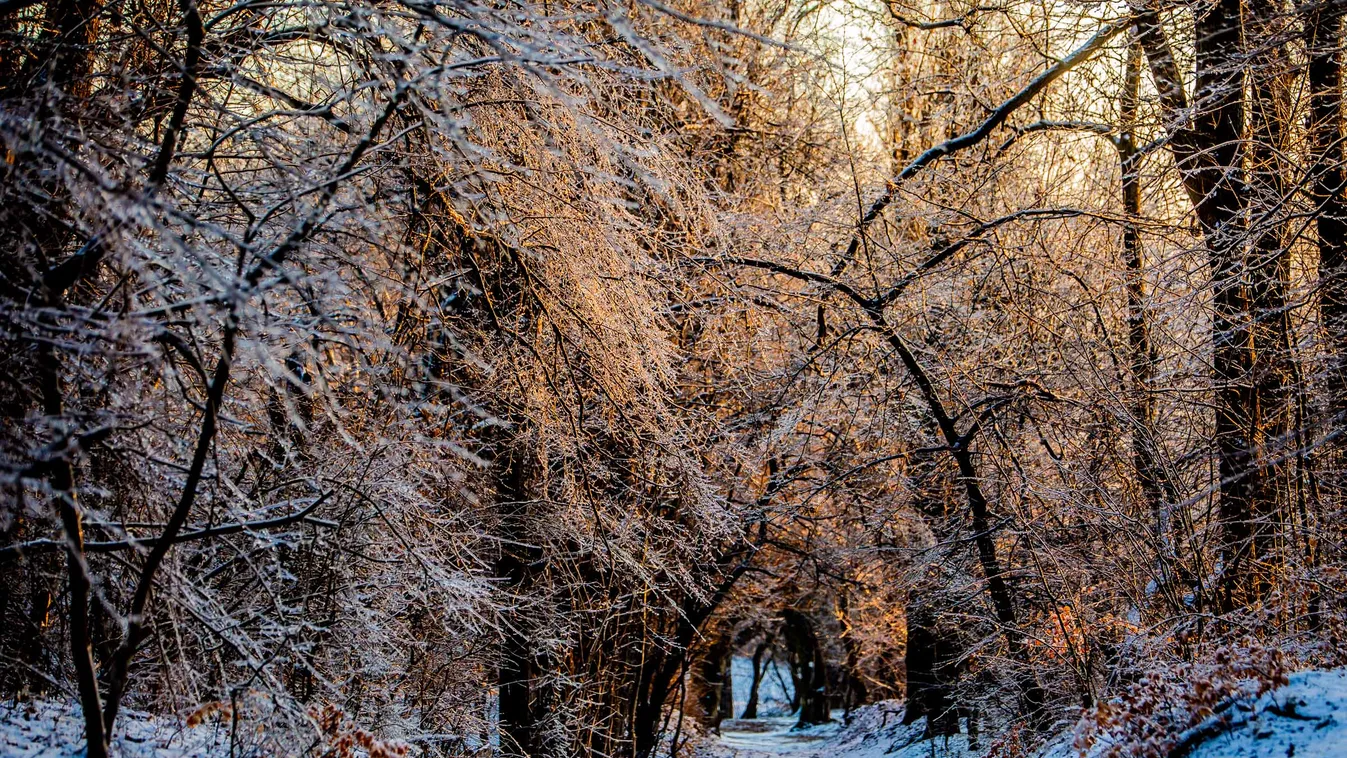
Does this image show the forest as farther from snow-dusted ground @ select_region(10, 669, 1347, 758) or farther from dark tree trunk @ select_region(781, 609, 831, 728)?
dark tree trunk @ select_region(781, 609, 831, 728)

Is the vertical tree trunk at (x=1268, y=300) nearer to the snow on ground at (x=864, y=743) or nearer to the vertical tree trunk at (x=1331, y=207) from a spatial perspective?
the vertical tree trunk at (x=1331, y=207)

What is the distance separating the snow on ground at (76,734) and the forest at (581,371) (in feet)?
0.13

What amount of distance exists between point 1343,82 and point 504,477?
703 cm

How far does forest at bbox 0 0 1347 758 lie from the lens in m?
3.52

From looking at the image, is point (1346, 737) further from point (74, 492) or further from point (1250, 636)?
point (74, 492)

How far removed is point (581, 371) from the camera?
6266 mm

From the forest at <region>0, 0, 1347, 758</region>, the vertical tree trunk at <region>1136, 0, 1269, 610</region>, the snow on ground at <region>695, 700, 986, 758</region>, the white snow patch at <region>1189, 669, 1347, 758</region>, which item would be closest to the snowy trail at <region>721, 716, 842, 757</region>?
the snow on ground at <region>695, 700, 986, 758</region>

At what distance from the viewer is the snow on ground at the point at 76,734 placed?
473 cm

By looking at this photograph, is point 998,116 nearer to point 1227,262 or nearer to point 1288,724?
point 1227,262

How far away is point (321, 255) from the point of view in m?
4.51

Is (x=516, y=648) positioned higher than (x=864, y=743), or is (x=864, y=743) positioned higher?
(x=516, y=648)

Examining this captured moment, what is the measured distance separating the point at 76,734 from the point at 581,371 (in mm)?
3383

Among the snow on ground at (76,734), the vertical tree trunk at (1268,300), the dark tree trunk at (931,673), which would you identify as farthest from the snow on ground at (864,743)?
the snow on ground at (76,734)

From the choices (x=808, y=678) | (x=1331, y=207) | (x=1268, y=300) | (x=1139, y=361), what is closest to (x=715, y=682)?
(x=808, y=678)
